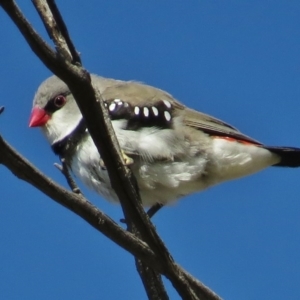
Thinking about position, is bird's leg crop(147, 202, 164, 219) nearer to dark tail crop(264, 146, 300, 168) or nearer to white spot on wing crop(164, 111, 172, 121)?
white spot on wing crop(164, 111, 172, 121)

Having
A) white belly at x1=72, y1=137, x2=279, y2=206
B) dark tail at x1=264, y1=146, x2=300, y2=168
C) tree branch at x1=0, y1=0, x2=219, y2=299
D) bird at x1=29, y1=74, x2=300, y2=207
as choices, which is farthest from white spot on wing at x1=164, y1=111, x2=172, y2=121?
tree branch at x1=0, y1=0, x2=219, y2=299

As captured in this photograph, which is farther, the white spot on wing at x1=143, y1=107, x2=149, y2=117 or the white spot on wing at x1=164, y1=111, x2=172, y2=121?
the white spot on wing at x1=164, y1=111, x2=172, y2=121

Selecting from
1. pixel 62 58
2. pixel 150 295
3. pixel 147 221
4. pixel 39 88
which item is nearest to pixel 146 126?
pixel 39 88

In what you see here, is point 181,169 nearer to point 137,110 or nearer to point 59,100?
point 137,110

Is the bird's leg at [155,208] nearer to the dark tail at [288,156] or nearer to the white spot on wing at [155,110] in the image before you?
the white spot on wing at [155,110]

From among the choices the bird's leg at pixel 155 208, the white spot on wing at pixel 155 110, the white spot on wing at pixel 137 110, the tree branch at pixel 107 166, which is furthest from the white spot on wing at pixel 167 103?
the tree branch at pixel 107 166

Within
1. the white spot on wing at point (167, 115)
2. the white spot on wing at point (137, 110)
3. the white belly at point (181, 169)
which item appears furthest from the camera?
the white spot on wing at point (167, 115)

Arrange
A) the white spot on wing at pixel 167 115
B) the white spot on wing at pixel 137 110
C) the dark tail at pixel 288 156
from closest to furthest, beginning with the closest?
the white spot on wing at pixel 137 110 → the white spot on wing at pixel 167 115 → the dark tail at pixel 288 156
